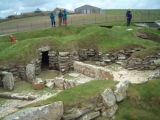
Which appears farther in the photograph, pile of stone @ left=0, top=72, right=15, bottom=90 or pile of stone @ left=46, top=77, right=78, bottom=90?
pile of stone @ left=0, top=72, right=15, bottom=90

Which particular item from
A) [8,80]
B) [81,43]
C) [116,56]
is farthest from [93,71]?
[8,80]

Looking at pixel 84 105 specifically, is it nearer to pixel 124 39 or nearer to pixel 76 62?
pixel 76 62

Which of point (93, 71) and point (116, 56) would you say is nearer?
point (93, 71)

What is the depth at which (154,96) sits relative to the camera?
941 cm

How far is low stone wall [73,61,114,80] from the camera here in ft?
Answer: 45.5

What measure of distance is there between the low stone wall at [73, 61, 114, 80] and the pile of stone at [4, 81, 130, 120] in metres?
3.90

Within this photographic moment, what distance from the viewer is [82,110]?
8.59 meters

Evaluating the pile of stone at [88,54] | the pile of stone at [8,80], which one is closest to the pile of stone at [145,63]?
the pile of stone at [88,54]

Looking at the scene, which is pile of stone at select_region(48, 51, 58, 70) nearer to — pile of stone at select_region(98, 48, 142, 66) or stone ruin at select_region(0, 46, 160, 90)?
stone ruin at select_region(0, 46, 160, 90)

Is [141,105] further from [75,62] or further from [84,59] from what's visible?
[84,59]

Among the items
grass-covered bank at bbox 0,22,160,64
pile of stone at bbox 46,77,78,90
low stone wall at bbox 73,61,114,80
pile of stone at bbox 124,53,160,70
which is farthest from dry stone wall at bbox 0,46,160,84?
pile of stone at bbox 46,77,78,90

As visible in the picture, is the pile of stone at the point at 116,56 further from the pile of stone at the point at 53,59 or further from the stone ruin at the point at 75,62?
the pile of stone at the point at 53,59

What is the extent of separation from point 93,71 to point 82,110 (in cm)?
659

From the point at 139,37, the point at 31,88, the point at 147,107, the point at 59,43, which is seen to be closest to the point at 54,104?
the point at 147,107
